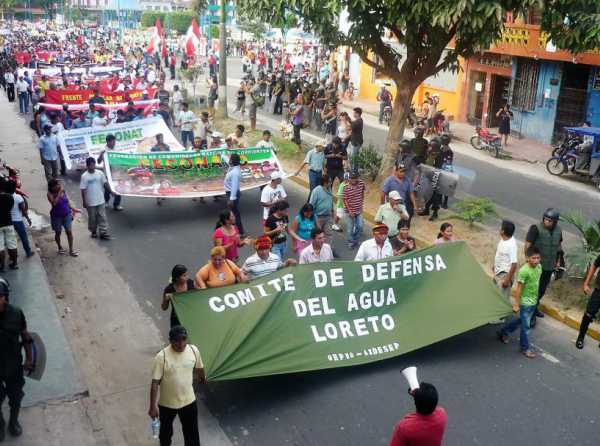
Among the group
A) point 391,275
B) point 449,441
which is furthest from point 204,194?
point 449,441

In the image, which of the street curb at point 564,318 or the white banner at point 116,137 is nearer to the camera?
the street curb at point 564,318

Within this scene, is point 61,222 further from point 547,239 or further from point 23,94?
point 23,94

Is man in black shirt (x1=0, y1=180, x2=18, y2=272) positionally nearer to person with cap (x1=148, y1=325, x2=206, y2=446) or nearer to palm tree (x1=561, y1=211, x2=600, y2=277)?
person with cap (x1=148, y1=325, x2=206, y2=446)

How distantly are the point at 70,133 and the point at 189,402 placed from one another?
437 inches

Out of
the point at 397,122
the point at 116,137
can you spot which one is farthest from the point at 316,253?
the point at 116,137

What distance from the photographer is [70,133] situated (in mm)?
14938

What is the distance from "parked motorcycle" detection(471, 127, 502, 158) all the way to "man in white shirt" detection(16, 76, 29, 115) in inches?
659

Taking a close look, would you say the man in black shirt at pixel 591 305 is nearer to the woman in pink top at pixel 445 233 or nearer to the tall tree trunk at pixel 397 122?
the woman in pink top at pixel 445 233

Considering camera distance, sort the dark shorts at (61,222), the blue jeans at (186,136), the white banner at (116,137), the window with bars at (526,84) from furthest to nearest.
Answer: the window with bars at (526,84)
the blue jeans at (186,136)
the white banner at (116,137)
the dark shorts at (61,222)

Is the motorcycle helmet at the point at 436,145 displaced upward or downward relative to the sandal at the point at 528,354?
upward

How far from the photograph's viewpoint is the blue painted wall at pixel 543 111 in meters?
21.3

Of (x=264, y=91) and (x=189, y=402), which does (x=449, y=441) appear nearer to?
(x=189, y=402)

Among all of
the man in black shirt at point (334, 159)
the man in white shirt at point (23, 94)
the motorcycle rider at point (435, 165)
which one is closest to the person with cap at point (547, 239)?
the motorcycle rider at point (435, 165)

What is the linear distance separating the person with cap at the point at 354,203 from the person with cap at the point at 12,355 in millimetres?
5765
